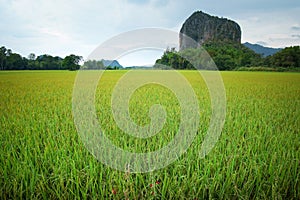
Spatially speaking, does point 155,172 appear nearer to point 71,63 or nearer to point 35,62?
point 71,63

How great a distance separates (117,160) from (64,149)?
49 cm

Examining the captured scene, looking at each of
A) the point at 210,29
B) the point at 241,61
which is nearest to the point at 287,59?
the point at 241,61

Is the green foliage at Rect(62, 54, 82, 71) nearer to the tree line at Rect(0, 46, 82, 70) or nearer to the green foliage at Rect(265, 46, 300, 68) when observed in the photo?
the tree line at Rect(0, 46, 82, 70)

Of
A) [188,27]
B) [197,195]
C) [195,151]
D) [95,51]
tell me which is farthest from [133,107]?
[188,27]

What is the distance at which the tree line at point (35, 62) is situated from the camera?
87.6 feet

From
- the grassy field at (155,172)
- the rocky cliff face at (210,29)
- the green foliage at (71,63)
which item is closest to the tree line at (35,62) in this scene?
the green foliage at (71,63)

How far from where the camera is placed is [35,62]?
32.9 meters

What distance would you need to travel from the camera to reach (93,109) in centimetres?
340

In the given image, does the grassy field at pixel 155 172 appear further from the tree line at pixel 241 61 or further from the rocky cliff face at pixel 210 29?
the rocky cliff face at pixel 210 29

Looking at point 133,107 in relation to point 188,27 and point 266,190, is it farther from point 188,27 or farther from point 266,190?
point 188,27

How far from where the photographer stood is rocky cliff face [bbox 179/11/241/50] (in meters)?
78.0

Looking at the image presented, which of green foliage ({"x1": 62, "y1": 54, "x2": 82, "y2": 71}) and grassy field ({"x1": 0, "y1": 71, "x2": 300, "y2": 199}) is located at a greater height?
green foliage ({"x1": 62, "y1": 54, "x2": 82, "y2": 71})

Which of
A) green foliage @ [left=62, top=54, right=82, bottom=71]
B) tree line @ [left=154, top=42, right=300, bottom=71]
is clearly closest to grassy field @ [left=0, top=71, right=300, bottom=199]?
tree line @ [left=154, top=42, right=300, bottom=71]

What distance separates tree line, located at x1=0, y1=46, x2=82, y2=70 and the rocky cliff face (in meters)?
54.7
